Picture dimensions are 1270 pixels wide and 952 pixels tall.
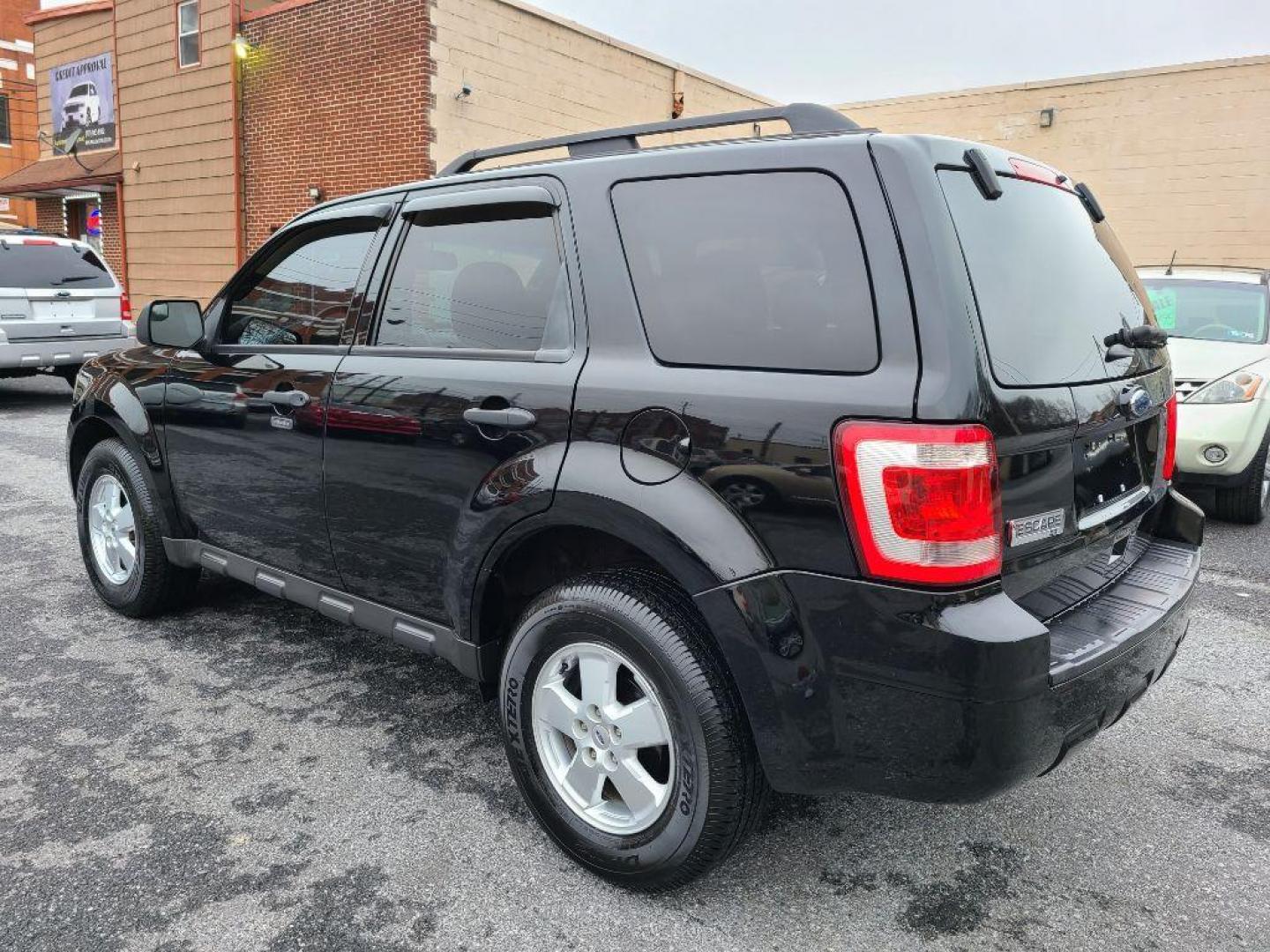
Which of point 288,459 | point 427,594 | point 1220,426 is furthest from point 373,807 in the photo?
point 1220,426

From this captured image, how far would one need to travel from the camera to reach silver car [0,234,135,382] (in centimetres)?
985

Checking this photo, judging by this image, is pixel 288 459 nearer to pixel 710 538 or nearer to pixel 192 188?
pixel 710 538

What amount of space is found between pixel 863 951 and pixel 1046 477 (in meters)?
1.15

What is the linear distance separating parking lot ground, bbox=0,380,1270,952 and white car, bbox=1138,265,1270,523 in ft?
8.10

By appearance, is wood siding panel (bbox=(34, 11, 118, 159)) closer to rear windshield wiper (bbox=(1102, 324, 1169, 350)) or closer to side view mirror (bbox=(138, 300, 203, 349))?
side view mirror (bbox=(138, 300, 203, 349))

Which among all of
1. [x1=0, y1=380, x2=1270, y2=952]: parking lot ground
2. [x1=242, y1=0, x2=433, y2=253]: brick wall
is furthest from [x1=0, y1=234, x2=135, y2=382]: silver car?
[x1=0, y1=380, x2=1270, y2=952]: parking lot ground

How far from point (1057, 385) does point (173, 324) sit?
315cm

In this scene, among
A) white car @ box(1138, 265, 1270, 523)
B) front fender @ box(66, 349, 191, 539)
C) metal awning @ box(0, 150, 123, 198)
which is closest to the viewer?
front fender @ box(66, 349, 191, 539)

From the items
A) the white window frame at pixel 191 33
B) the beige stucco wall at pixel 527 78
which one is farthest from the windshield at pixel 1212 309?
the white window frame at pixel 191 33

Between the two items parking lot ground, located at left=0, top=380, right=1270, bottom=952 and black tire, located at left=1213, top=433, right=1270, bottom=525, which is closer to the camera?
parking lot ground, located at left=0, top=380, right=1270, bottom=952

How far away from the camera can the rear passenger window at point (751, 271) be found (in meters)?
2.00

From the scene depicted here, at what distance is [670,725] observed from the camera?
2.20m

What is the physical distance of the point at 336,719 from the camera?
3.28 meters

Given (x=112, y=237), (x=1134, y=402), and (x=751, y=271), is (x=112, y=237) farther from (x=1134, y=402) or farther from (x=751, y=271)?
(x=1134, y=402)
